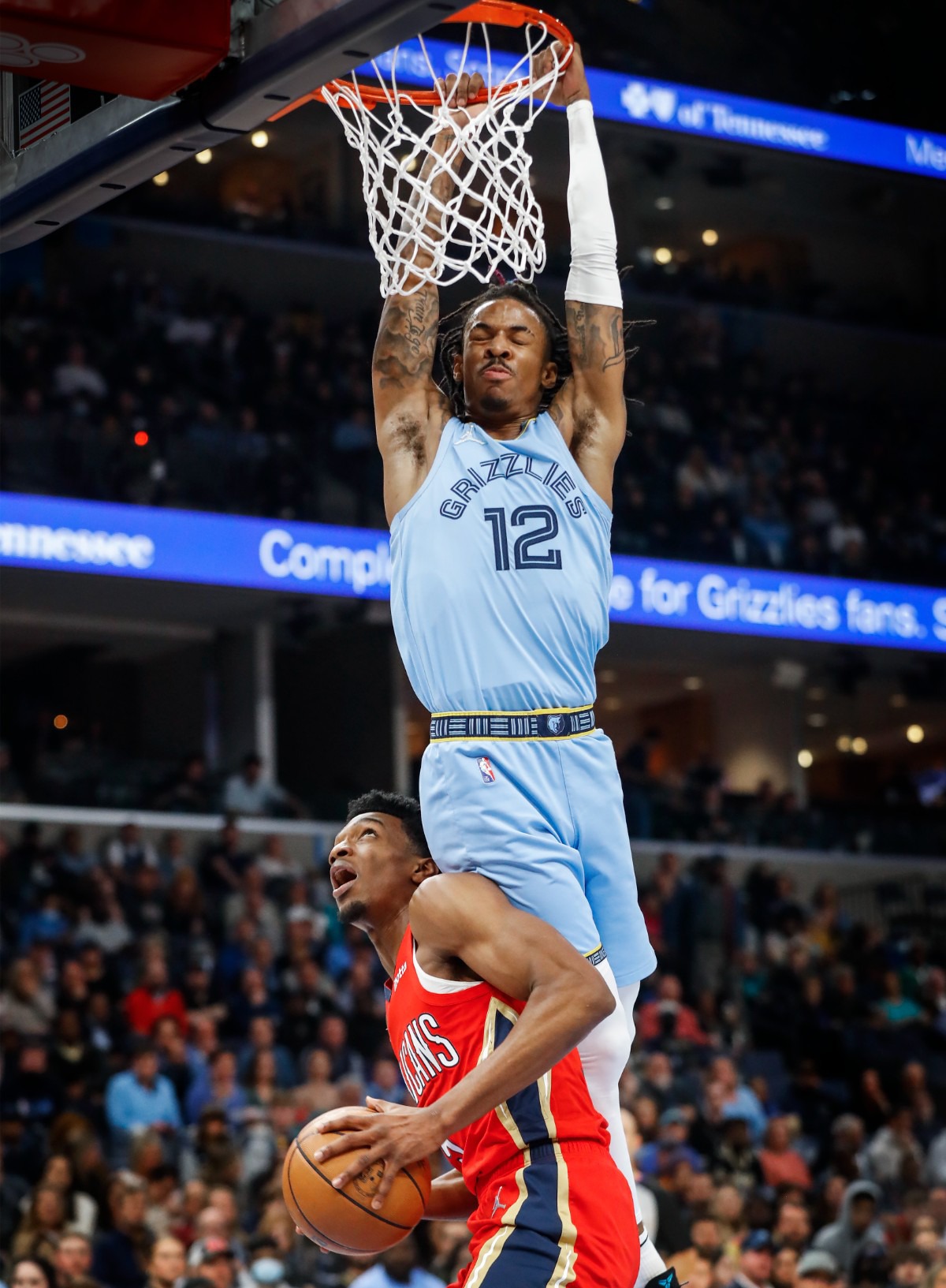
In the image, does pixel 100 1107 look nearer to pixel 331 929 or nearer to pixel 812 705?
pixel 331 929

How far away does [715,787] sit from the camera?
19.2 meters

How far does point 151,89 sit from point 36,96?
522 millimetres

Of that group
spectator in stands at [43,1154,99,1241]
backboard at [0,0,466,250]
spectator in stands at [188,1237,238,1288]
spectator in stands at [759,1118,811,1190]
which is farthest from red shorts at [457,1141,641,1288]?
spectator in stands at [759,1118,811,1190]

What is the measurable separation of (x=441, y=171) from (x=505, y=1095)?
2075 mm

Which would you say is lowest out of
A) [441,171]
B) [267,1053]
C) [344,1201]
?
[267,1053]

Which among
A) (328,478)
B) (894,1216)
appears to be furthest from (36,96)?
(328,478)

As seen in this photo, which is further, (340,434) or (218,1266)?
(340,434)

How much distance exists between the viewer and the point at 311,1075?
11414 mm

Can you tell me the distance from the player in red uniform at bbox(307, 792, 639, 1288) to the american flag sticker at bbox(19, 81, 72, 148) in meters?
1.79

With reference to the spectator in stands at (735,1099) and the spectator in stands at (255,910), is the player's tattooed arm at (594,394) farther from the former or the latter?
the spectator in stands at (255,910)

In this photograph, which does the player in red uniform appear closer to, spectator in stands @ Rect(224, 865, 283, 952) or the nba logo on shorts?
the nba logo on shorts

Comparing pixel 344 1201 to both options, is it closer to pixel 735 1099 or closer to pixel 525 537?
pixel 525 537

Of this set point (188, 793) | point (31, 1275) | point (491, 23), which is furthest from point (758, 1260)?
point (188, 793)

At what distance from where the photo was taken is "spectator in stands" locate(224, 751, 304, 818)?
642 inches
